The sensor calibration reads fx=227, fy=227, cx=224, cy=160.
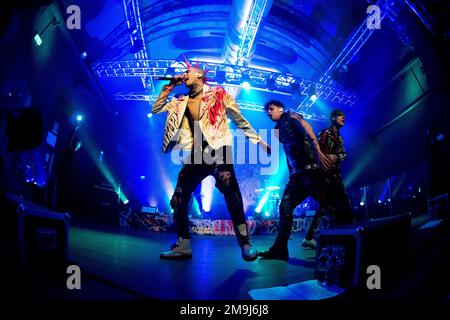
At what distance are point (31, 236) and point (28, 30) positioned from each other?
5984mm

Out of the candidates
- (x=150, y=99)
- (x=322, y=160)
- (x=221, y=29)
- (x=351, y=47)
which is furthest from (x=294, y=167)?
(x=150, y=99)

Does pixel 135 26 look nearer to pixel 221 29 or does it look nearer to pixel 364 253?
pixel 221 29

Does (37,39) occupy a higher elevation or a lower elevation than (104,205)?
higher

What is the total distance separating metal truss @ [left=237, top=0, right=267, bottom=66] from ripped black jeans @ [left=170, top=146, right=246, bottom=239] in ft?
19.7

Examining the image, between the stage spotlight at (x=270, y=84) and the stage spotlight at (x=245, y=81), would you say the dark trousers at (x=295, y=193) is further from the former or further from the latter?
the stage spotlight at (x=270, y=84)

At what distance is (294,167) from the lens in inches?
135

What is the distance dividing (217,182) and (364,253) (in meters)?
1.70

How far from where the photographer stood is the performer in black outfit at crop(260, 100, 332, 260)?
310 cm

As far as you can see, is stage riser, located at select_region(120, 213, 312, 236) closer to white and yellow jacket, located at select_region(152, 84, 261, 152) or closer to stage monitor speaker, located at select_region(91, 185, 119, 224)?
stage monitor speaker, located at select_region(91, 185, 119, 224)

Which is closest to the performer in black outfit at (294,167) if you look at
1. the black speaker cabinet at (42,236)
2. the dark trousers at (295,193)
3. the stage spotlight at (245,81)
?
the dark trousers at (295,193)

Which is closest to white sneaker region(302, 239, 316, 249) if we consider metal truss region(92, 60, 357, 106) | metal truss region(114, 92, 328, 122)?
metal truss region(92, 60, 357, 106)

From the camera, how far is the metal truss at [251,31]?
6.85 metres
